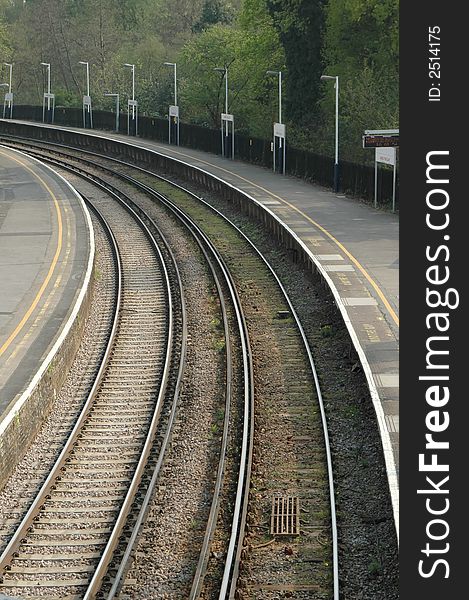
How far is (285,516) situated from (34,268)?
17722 mm

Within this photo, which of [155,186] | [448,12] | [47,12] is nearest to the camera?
[448,12]

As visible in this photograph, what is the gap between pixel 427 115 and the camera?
1223 centimetres

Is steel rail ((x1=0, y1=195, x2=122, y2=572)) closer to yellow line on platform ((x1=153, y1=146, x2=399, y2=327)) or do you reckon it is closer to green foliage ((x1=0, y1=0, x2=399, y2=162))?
yellow line on platform ((x1=153, y1=146, x2=399, y2=327))

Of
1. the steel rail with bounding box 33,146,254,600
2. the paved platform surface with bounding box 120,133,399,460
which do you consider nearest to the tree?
the paved platform surface with bounding box 120,133,399,460

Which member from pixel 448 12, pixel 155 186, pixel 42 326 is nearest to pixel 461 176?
pixel 448 12

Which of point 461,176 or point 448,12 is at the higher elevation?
point 448,12

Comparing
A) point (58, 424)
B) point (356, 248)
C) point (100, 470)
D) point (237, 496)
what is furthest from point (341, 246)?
point (237, 496)

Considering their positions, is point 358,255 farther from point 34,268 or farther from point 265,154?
point 265,154

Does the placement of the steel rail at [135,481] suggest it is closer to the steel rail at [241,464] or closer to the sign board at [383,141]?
the steel rail at [241,464]

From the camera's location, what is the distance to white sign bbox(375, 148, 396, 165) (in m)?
43.1

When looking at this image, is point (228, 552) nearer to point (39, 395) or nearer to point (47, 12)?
point (39, 395)

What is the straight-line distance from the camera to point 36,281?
3128 centimetres

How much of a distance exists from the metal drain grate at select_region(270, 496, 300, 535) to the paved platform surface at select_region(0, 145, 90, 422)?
5202 millimetres

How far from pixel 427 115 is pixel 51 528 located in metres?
8.64
